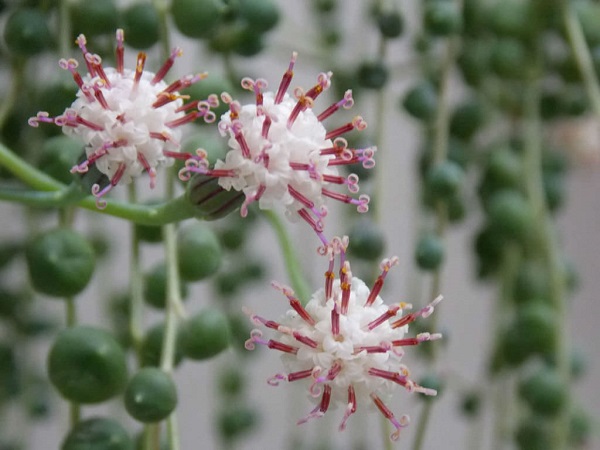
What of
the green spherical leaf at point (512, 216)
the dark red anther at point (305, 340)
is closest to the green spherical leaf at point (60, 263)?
the dark red anther at point (305, 340)

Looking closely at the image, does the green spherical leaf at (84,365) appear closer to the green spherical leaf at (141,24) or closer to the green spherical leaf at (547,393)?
the green spherical leaf at (141,24)

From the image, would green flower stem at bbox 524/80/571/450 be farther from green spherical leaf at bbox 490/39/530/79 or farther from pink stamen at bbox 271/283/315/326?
pink stamen at bbox 271/283/315/326

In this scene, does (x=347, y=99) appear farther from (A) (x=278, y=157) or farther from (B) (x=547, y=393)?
(B) (x=547, y=393)

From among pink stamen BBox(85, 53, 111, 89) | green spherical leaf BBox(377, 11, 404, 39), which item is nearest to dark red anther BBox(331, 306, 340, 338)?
pink stamen BBox(85, 53, 111, 89)

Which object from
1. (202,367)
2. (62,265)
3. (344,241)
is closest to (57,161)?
(62,265)

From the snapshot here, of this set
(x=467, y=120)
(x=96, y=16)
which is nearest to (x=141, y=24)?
(x=96, y=16)

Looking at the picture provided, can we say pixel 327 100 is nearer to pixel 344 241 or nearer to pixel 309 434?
pixel 309 434
